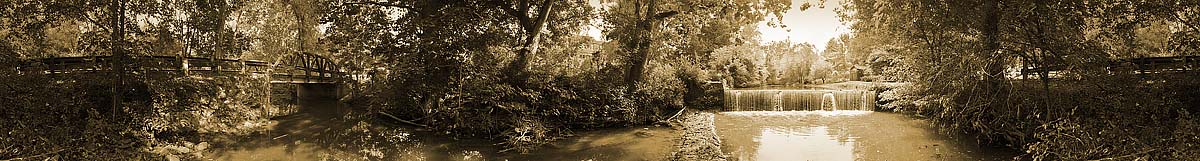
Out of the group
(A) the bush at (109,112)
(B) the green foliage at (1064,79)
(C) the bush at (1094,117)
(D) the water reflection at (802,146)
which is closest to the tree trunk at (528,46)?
(D) the water reflection at (802,146)

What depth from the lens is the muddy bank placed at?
9.71m

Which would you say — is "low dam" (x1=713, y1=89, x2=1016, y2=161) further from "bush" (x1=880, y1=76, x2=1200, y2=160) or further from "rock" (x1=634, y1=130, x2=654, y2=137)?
"rock" (x1=634, y1=130, x2=654, y2=137)

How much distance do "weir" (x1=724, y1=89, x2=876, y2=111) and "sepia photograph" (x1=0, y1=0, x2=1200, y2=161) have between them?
137 cm

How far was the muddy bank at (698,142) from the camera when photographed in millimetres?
9712

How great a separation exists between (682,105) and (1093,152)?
12.1m

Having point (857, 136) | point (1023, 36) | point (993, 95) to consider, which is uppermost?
point (1023, 36)

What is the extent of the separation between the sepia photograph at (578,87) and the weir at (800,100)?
137 cm

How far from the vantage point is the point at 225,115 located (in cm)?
1088

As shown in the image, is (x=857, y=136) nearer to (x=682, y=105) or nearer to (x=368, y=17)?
(x=682, y=105)

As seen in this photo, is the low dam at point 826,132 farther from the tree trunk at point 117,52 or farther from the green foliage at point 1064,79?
Answer: the tree trunk at point 117,52

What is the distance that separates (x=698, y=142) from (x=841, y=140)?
8.99 feet

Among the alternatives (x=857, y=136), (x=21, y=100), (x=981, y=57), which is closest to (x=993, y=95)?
(x=981, y=57)

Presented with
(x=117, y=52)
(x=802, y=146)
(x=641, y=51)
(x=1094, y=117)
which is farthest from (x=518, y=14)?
(x=1094, y=117)

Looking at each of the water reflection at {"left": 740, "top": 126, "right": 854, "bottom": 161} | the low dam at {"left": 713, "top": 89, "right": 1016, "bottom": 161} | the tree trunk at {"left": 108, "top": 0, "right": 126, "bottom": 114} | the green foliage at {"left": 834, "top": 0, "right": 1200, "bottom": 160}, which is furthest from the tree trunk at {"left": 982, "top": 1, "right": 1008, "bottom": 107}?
the tree trunk at {"left": 108, "top": 0, "right": 126, "bottom": 114}
